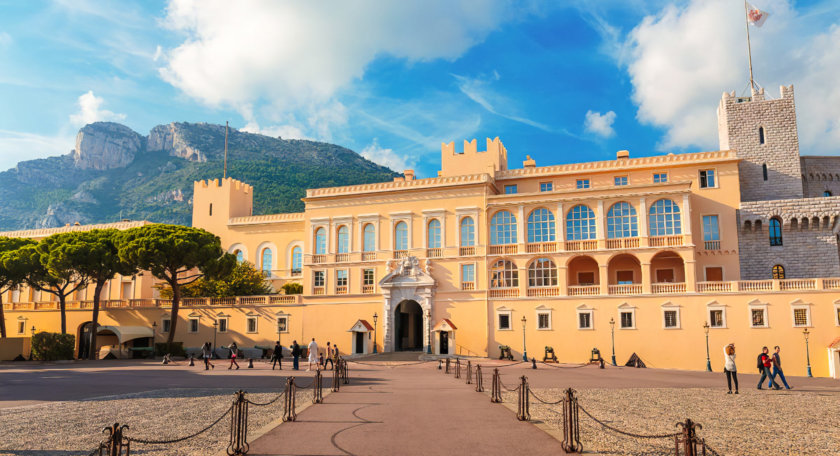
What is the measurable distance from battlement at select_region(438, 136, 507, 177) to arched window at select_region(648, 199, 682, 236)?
13086mm

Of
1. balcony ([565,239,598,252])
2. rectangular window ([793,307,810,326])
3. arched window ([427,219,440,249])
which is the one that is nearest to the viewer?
rectangular window ([793,307,810,326])

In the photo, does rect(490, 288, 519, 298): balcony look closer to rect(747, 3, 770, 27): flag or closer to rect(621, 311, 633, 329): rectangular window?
rect(621, 311, 633, 329): rectangular window

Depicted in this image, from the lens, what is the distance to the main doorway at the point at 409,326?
4775 centimetres

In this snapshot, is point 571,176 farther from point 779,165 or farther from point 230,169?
point 230,169

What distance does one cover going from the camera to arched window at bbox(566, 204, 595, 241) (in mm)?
42719

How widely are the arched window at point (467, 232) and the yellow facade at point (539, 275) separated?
0.08 m

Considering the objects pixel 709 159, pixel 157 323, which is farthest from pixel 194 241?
pixel 709 159

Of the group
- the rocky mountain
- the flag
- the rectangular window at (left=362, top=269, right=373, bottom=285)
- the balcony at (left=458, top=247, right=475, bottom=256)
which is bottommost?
the rectangular window at (left=362, top=269, right=373, bottom=285)

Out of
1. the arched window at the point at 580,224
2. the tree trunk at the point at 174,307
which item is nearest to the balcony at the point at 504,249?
the arched window at the point at 580,224

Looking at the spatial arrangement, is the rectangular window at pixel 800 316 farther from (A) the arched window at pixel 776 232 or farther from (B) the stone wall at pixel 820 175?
(B) the stone wall at pixel 820 175

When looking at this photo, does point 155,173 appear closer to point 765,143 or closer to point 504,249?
point 504,249

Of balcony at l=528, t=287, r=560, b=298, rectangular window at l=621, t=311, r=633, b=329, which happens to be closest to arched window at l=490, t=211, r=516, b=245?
balcony at l=528, t=287, r=560, b=298

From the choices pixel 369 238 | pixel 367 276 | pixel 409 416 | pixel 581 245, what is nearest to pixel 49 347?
pixel 367 276

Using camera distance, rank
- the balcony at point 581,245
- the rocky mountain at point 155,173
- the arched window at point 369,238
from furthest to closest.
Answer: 1. the rocky mountain at point 155,173
2. the arched window at point 369,238
3. the balcony at point 581,245
